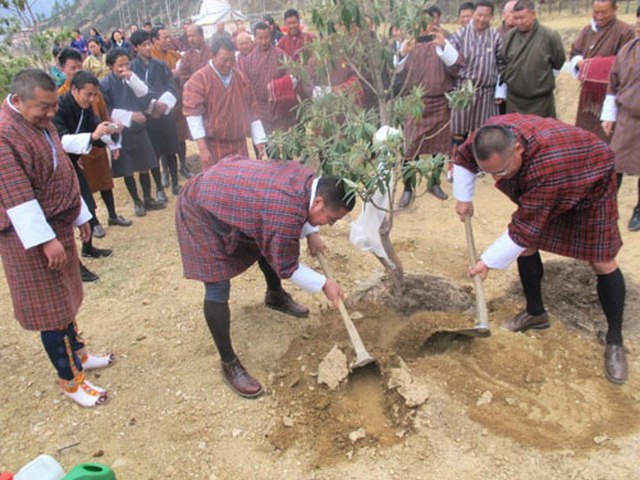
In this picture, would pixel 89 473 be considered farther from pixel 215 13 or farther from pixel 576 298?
pixel 215 13

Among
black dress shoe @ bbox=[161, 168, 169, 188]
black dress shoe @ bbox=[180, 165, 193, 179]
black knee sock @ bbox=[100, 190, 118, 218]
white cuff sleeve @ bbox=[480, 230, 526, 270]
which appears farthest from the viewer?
black dress shoe @ bbox=[180, 165, 193, 179]

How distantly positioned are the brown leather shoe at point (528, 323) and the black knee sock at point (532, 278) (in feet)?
0.09

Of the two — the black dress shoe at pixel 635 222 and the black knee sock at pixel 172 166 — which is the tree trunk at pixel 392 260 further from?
the black knee sock at pixel 172 166

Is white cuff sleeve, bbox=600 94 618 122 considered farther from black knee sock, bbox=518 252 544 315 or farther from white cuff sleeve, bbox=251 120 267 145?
white cuff sleeve, bbox=251 120 267 145

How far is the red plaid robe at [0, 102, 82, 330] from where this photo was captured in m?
2.15

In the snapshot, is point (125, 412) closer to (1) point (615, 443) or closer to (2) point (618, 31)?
(1) point (615, 443)

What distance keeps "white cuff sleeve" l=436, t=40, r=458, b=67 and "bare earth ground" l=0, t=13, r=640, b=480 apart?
2168 millimetres

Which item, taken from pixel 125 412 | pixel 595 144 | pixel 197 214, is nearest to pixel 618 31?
pixel 595 144

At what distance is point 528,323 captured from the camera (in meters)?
2.98

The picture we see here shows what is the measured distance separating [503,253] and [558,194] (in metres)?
0.36

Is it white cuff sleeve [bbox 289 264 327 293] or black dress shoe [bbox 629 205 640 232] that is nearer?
white cuff sleeve [bbox 289 264 327 293]

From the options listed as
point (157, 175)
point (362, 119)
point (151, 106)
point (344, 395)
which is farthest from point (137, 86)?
point (344, 395)

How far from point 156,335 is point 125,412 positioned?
71 centimetres

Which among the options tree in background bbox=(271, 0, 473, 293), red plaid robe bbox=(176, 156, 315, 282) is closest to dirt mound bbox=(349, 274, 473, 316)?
tree in background bbox=(271, 0, 473, 293)
